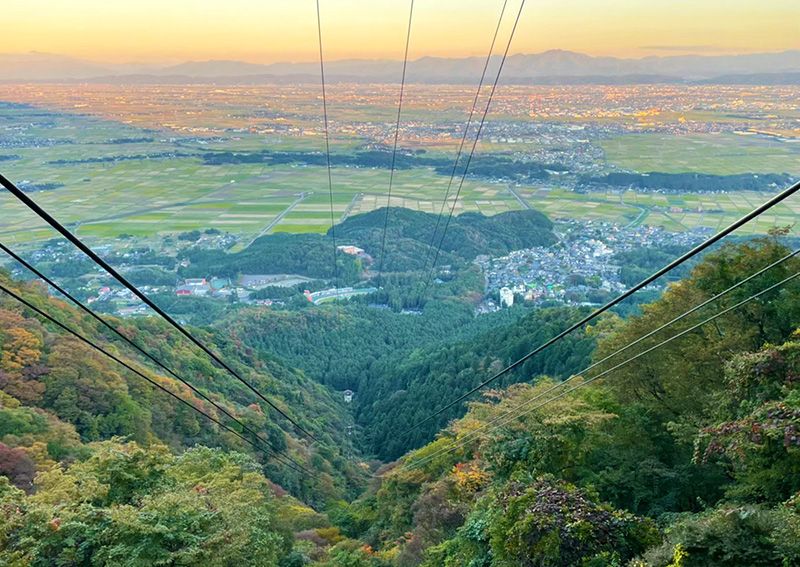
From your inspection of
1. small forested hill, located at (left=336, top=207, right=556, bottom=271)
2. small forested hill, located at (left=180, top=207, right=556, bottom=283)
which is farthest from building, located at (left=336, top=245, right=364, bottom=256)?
small forested hill, located at (left=336, top=207, right=556, bottom=271)

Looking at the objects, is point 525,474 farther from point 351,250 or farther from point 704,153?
point 704,153

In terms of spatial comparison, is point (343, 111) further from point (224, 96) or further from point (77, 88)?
point (77, 88)

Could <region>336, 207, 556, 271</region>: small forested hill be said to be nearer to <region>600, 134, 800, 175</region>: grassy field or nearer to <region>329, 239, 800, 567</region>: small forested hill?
<region>600, 134, 800, 175</region>: grassy field

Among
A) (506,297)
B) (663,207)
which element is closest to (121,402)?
(506,297)

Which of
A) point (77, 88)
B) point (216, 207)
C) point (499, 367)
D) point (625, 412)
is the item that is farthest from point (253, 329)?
point (77, 88)

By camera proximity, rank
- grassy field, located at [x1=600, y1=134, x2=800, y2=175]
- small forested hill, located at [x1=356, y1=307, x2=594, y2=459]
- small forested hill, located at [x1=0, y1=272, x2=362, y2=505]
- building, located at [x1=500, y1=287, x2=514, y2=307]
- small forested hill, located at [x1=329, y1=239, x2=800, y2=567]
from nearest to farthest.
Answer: small forested hill, located at [x1=329, y1=239, x2=800, y2=567] → small forested hill, located at [x1=0, y1=272, x2=362, y2=505] → small forested hill, located at [x1=356, y1=307, x2=594, y2=459] → building, located at [x1=500, y1=287, x2=514, y2=307] → grassy field, located at [x1=600, y1=134, x2=800, y2=175]

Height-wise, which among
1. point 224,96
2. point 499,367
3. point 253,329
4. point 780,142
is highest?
point 224,96
